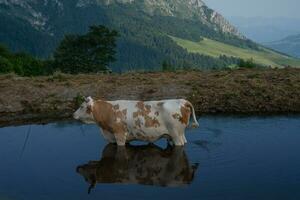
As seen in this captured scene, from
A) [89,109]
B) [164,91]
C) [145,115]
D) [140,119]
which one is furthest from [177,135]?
[164,91]

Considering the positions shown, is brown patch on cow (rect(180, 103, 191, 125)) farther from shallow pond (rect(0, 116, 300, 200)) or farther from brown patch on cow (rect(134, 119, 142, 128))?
brown patch on cow (rect(134, 119, 142, 128))

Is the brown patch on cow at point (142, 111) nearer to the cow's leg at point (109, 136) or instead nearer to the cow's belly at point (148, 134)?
the cow's belly at point (148, 134)

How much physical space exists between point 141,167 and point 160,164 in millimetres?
643

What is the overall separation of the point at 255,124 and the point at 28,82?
15.1 metres

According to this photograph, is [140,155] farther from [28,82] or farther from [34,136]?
[28,82]

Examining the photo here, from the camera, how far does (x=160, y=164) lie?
18.1 meters

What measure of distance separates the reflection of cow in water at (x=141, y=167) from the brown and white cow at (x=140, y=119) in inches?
16.9

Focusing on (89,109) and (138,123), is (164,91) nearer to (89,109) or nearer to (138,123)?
(89,109)

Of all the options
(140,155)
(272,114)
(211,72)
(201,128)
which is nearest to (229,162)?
(140,155)

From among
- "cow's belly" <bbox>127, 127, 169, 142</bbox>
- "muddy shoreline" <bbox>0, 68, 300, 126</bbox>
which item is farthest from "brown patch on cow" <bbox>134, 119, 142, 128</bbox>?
"muddy shoreline" <bbox>0, 68, 300, 126</bbox>

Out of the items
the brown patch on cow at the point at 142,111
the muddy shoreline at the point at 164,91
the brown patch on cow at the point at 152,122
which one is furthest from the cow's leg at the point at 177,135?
the muddy shoreline at the point at 164,91

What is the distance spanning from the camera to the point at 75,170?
1786 centimetres

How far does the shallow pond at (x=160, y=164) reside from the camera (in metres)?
15.5

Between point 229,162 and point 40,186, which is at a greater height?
point 229,162
